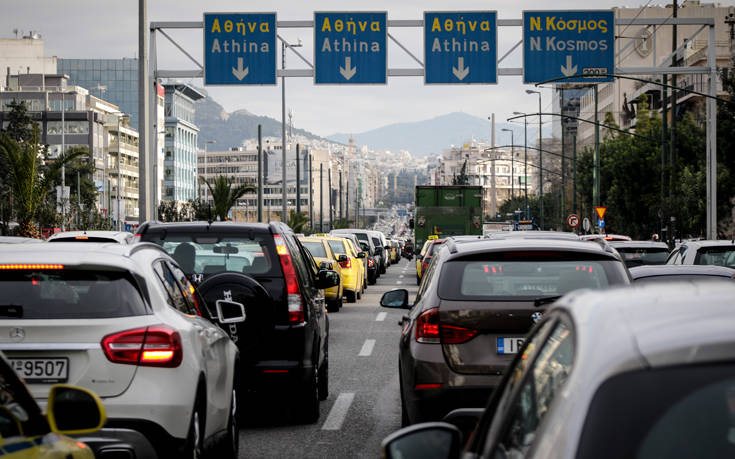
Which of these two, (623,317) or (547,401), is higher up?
(623,317)

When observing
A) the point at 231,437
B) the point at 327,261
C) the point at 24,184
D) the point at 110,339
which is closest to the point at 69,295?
the point at 110,339

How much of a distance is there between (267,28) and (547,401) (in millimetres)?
28429

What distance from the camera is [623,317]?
252cm

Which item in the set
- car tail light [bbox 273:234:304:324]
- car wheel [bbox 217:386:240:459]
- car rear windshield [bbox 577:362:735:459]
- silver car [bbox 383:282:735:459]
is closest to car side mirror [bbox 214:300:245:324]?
car wheel [bbox 217:386:240:459]

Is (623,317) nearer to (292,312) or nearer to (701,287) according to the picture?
(701,287)

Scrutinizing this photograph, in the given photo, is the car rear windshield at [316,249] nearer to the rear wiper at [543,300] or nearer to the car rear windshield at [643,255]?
the car rear windshield at [643,255]

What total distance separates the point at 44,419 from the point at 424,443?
1.35 m

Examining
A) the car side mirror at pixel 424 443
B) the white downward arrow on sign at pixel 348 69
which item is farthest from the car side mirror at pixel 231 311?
the white downward arrow on sign at pixel 348 69

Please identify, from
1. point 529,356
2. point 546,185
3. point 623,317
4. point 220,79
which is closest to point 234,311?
point 529,356

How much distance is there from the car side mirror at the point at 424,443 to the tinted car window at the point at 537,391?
0.94ft

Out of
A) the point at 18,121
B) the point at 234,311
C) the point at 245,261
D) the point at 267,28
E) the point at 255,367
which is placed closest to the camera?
the point at 234,311

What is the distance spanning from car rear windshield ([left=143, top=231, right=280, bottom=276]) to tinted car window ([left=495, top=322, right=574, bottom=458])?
267 inches

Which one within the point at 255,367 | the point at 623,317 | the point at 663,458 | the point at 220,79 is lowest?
the point at 255,367

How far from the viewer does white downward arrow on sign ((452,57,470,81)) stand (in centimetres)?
3034
